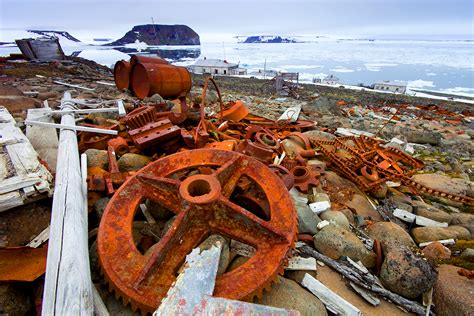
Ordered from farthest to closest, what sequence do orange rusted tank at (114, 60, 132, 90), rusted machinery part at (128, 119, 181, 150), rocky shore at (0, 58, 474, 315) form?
orange rusted tank at (114, 60, 132, 90)
rusted machinery part at (128, 119, 181, 150)
rocky shore at (0, 58, 474, 315)

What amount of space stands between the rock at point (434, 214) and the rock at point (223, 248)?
267cm

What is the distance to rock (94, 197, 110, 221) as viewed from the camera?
2.32 metres

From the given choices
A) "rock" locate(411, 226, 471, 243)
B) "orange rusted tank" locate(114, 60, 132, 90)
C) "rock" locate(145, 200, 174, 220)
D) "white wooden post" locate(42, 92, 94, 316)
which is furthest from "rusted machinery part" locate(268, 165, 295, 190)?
"orange rusted tank" locate(114, 60, 132, 90)

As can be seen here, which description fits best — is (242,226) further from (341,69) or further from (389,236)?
(341,69)

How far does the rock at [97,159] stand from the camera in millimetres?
3065

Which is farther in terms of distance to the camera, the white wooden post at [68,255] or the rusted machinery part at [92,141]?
the rusted machinery part at [92,141]

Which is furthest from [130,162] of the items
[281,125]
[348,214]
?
[281,125]

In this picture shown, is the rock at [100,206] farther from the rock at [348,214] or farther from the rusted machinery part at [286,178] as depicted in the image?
the rock at [348,214]

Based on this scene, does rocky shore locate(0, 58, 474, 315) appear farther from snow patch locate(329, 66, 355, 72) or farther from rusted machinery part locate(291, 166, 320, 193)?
snow patch locate(329, 66, 355, 72)

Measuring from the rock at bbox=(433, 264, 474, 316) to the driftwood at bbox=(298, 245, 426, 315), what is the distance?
5.2 inches

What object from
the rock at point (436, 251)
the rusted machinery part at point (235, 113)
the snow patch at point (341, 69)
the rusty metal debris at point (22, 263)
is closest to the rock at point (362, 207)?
the rock at point (436, 251)

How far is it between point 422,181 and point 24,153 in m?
5.18

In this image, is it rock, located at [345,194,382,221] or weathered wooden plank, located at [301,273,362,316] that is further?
rock, located at [345,194,382,221]

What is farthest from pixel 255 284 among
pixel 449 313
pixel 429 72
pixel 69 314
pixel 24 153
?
pixel 429 72
